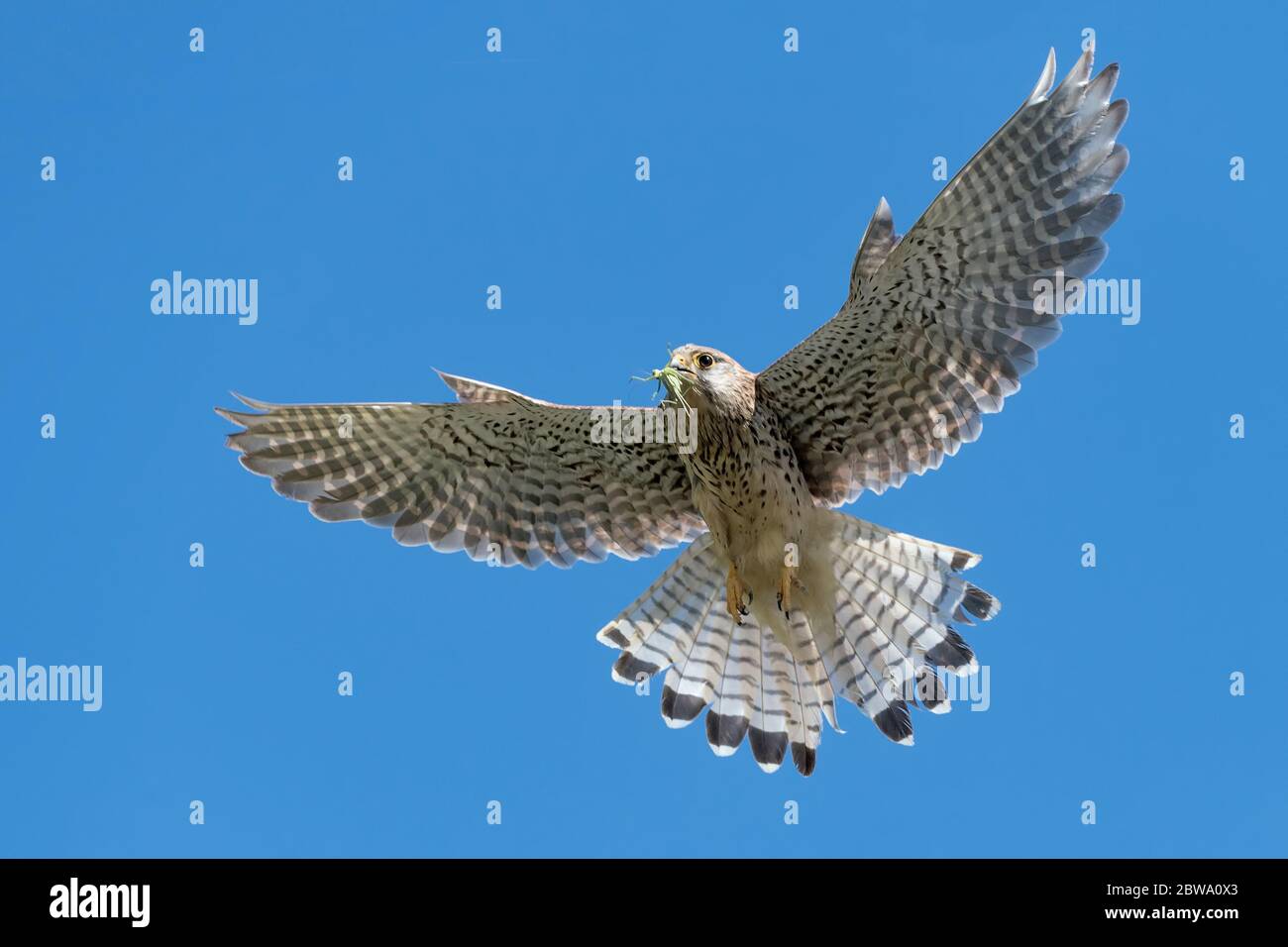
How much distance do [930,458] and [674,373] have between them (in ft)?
6.29

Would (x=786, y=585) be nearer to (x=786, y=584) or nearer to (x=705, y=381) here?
(x=786, y=584)

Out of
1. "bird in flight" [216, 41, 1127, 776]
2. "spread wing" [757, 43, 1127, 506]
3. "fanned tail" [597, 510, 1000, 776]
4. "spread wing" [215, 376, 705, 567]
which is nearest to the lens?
"spread wing" [757, 43, 1127, 506]

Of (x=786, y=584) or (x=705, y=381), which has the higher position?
(x=705, y=381)

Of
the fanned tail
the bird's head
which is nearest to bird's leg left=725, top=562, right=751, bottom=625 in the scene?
the fanned tail

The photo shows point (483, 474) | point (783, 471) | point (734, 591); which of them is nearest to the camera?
point (783, 471)

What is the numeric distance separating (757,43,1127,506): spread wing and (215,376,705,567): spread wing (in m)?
1.20

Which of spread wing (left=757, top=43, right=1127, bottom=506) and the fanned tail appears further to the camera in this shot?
the fanned tail

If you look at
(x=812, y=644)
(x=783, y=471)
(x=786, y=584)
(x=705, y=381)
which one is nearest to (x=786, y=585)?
(x=786, y=584)

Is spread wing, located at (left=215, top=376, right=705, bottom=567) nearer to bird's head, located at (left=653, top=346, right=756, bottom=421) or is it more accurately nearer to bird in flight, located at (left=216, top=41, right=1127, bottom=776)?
bird in flight, located at (left=216, top=41, right=1127, bottom=776)

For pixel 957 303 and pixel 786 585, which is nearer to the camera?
pixel 957 303

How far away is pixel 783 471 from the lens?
11.8 meters

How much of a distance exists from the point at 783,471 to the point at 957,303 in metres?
1.66

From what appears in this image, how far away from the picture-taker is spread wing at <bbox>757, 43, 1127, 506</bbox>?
10.8 meters

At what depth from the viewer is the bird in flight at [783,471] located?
1119 centimetres
